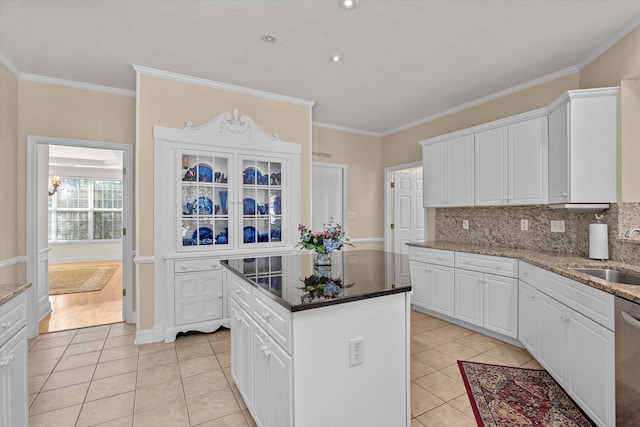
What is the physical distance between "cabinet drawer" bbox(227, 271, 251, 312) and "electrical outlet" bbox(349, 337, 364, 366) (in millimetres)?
713

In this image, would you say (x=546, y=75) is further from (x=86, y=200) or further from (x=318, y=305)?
(x=86, y=200)

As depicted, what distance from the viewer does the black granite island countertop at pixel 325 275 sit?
1.48m

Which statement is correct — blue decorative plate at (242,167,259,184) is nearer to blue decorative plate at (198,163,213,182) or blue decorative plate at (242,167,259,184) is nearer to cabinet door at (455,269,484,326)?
blue decorative plate at (198,163,213,182)

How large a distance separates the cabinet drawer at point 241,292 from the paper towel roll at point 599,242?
9.36 feet

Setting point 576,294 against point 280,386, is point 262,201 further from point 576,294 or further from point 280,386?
point 576,294

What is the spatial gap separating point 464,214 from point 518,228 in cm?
72

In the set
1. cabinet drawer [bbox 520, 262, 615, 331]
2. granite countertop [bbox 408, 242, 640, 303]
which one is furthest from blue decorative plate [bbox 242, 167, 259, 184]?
cabinet drawer [bbox 520, 262, 615, 331]

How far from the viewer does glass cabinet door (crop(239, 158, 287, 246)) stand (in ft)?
12.6

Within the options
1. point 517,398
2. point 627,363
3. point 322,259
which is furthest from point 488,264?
point 322,259

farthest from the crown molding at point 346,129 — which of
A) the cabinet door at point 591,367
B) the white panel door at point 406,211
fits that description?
the cabinet door at point 591,367

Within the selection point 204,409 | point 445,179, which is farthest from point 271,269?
point 445,179

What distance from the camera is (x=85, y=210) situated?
28.6 feet

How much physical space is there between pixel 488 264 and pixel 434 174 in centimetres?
144

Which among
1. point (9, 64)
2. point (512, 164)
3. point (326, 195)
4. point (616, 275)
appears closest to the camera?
point (616, 275)
